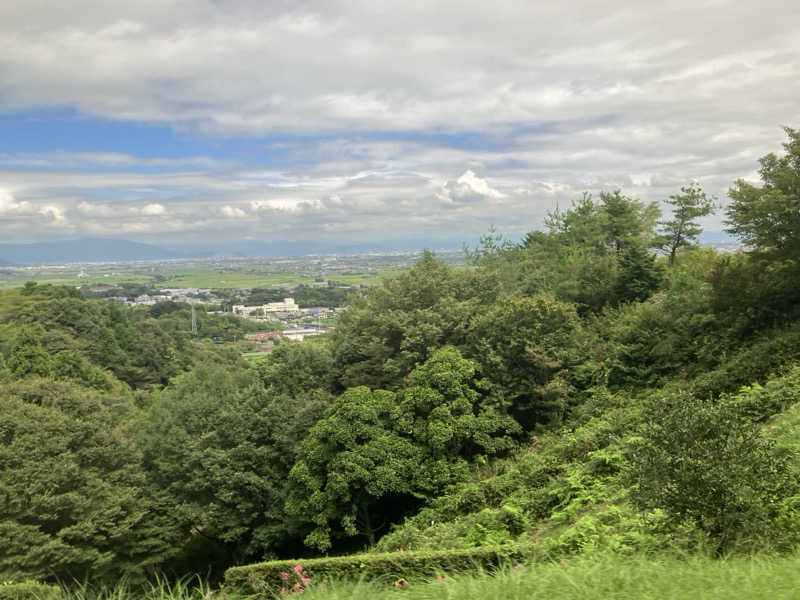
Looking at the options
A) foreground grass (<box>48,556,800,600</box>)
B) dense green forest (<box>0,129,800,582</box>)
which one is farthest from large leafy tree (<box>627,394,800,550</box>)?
dense green forest (<box>0,129,800,582</box>)

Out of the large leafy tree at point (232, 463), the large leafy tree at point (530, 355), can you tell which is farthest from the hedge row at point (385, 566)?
the large leafy tree at point (530, 355)

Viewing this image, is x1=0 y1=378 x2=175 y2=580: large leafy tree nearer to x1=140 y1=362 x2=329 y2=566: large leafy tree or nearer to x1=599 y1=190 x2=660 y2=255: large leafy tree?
x1=140 y1=362 x2=329 y2=566: large leafy tree

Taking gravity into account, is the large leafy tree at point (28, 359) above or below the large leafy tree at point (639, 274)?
below

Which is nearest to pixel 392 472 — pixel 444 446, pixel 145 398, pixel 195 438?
pixel 444 446

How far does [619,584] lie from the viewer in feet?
12.1

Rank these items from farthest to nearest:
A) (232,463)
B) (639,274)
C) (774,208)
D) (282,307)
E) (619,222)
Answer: (282,307)
(619,222)
(639,274)
(232,463)
(774,208)

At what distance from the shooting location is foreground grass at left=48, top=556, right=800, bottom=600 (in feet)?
11.4

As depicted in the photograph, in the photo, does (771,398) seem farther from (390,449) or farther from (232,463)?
(232,463)

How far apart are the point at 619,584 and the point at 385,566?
4052 mm

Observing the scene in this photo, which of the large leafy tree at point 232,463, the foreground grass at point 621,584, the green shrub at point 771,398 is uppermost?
the foreground grass at point 621,584

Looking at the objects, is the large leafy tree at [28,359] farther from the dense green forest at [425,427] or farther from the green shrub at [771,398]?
the green shrub at [771,398]

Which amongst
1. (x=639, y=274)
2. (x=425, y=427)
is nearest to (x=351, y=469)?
(x=425, y=427)

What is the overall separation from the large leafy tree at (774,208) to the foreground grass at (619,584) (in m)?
13.1

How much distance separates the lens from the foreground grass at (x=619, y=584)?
348cm
